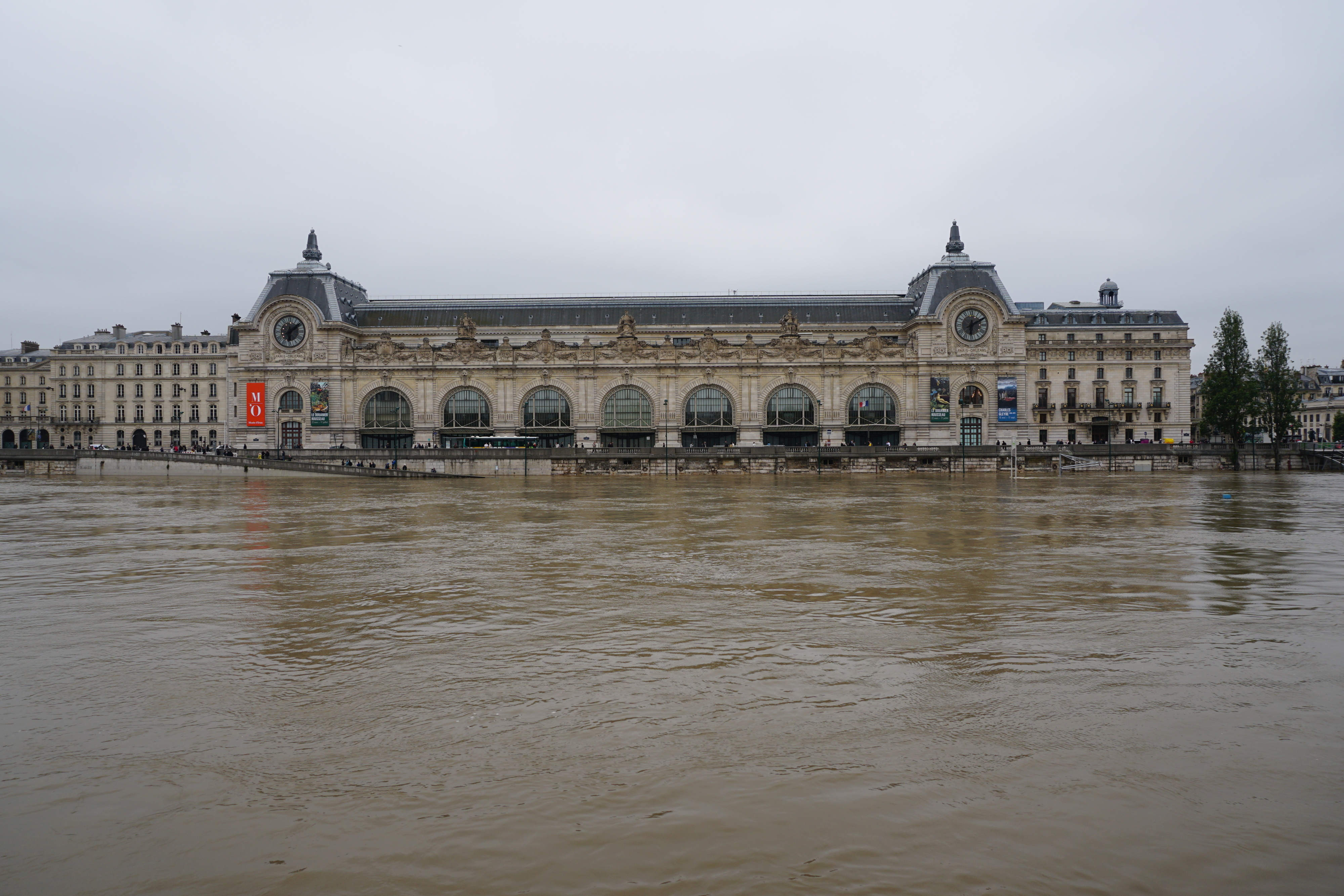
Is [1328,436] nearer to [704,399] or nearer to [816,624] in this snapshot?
[704,399]

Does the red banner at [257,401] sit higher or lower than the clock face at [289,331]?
lower

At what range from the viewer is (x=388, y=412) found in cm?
9144

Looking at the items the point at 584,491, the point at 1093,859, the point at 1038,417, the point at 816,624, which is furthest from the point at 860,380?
the point at 1093,859

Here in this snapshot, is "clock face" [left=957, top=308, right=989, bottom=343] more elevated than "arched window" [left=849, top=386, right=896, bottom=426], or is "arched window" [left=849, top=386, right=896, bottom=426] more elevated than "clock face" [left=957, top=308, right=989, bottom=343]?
"clock face" [left=957, top=308, right=989, bottom=343]

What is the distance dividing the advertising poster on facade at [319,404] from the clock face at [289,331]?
5308 millimetres

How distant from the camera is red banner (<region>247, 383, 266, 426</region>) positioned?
91.2m

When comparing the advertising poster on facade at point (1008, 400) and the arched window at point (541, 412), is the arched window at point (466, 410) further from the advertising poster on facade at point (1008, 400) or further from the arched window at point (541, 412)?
the advertising poster on facade at point (1008, 400)

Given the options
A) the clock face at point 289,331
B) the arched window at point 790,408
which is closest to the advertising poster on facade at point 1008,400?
the arched window at point 790,408

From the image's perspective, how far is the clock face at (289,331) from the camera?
91.3 metres

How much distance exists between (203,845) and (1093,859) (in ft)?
19.4

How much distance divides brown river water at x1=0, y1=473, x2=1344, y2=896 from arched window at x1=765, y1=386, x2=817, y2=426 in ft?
239

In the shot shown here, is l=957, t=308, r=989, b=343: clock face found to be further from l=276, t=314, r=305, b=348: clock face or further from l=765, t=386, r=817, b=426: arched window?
l=276, t=314, r=305, b=348: clock face

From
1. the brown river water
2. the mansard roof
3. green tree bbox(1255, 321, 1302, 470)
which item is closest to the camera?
the brown river water

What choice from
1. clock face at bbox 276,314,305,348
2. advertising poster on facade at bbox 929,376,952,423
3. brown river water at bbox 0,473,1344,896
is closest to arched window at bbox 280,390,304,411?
clock face at bbox 276,314,305,348
